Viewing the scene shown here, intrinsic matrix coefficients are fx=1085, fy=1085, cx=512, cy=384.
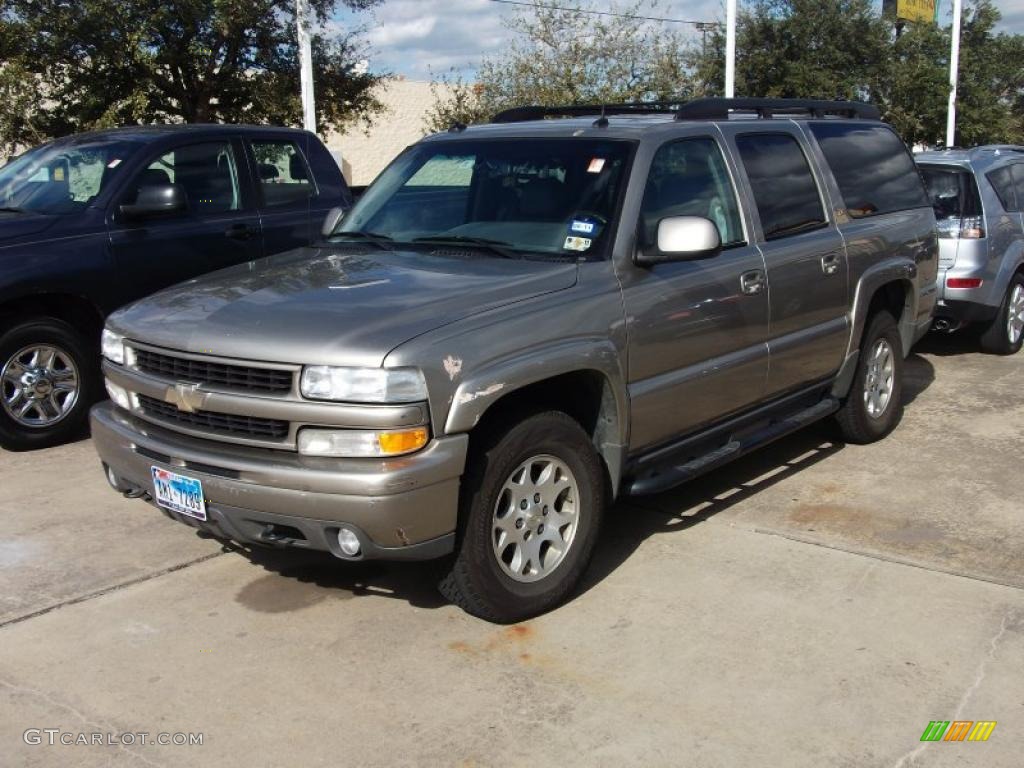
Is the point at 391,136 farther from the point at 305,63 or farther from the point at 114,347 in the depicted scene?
the point at 114,347

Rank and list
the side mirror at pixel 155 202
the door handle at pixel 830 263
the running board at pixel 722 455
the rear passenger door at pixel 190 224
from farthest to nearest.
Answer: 1. the rear passenger door at pixel 190 224
2. the side mirror at pixel 155 202
3. the door handle at pixel 830 263
4. the running board at pixel 722 455

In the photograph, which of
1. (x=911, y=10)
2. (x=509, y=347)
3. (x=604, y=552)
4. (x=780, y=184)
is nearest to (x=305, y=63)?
(x=780, y=184)

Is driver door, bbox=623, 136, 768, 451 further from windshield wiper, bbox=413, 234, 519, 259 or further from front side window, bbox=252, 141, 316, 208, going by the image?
front side window, bbox=252, 141, 316, 208

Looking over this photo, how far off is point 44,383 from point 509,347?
13.2ft

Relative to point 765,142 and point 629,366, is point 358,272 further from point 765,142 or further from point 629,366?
point 765,142

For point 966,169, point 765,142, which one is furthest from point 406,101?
point 765,142

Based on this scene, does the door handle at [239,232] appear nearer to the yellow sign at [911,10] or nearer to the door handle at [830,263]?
the door handle at [830,263]

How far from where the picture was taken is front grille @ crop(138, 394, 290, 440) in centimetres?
389

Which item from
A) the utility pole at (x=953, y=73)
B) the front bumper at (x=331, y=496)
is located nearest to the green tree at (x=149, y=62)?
the front bumper at (x=331, y=496)

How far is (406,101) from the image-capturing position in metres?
34.5

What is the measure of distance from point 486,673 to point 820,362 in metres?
2.98

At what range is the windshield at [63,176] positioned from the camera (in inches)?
281

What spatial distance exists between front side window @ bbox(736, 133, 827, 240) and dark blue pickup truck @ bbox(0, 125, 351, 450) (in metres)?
3.68

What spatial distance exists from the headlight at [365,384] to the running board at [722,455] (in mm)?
1415
